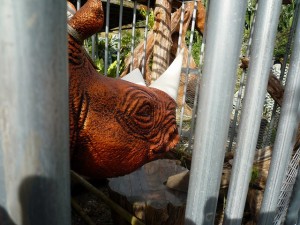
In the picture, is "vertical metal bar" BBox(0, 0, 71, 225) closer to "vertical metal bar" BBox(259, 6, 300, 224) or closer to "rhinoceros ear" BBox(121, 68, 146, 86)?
"vertical metal bar" BBox(259, 6, 300, 224)

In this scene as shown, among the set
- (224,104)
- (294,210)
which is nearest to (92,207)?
(294,210)

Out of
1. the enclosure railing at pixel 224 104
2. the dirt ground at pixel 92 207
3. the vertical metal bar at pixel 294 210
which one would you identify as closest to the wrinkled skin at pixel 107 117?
the enclosure railing at pixel 224 104

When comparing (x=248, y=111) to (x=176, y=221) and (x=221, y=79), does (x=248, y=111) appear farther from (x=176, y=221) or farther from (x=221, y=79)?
(x=176, y=221)

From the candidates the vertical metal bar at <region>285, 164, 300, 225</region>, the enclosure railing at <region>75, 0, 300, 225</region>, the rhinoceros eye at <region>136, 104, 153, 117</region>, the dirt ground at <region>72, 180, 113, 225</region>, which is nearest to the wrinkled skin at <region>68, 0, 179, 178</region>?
the rhinoceros eye at <region>136, 104, 153, 117</region>

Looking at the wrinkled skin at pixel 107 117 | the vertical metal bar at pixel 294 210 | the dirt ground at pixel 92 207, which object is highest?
the wrinkled skin at pixel 107 117

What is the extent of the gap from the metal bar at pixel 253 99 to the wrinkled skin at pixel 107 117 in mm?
299

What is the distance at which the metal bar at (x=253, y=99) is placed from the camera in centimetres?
57

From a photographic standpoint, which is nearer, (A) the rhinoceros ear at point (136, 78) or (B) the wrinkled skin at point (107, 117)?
(B) the wrinkled skin at point (107, 117)

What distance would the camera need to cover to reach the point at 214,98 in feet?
1.56

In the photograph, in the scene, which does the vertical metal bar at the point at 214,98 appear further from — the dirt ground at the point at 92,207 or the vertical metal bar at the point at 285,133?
the dirt ground at the point at 92,207

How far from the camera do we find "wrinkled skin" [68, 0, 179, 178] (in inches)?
28.4

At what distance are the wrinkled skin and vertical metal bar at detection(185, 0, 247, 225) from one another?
0.32 meters

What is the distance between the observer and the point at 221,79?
0.47 meters

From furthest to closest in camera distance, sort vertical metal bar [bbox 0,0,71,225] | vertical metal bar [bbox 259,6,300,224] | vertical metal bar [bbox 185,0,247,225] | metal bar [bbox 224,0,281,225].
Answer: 1. vertical metal bar [bbox 259,6,300,224]
2. metal bar [bbox 224,0,281,225]
3. vertical metal bar [bbox 185,0,247,225]
4. vertical metal bar [bbox 0,0,71,225]
